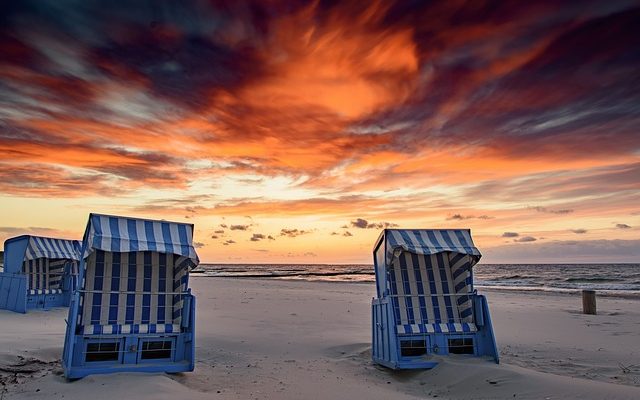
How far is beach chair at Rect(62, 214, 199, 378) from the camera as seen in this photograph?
28.4 ft

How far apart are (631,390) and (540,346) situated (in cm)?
561

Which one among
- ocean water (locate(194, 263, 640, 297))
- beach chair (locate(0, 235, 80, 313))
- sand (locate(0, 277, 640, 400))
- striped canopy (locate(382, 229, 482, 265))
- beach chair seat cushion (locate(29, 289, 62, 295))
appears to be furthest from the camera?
ocean water (locate(194, 263, 640, 297))

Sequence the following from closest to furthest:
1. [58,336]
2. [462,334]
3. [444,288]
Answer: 1. [462,334]
2. [444,288]
3. [58,336]

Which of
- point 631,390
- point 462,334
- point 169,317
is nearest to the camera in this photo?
point 631,390

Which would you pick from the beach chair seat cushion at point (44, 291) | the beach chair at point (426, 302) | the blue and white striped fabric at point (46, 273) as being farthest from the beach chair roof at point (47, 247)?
the beach chair at point (426, 302)

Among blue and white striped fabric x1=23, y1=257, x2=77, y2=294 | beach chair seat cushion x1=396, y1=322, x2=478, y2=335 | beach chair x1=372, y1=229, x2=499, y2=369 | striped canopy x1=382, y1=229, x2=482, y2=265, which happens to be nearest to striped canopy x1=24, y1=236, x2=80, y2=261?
blue and white striped fabric x1=23, y1=257, x2=77, y2=294

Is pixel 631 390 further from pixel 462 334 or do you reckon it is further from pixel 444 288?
pixel 444 288

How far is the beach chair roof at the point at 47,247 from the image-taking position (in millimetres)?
19484

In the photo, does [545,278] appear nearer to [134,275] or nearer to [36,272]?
[36,272]

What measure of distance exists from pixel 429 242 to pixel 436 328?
1.88 meters

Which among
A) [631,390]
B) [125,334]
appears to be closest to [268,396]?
[125,334]

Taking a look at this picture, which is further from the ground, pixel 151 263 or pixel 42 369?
pixel 151 263

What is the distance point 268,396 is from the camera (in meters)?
8.21

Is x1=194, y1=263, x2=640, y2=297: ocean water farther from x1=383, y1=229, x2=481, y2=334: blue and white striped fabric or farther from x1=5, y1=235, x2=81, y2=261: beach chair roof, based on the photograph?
x1=5, y1=235, x2=81, y2=261: beach chair roof
